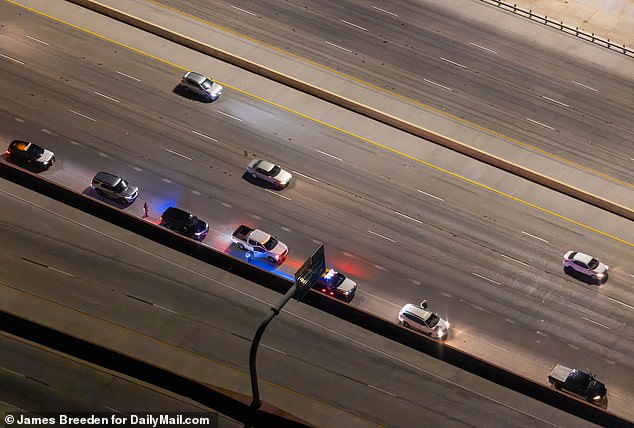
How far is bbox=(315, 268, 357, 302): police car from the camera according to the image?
6731 cm

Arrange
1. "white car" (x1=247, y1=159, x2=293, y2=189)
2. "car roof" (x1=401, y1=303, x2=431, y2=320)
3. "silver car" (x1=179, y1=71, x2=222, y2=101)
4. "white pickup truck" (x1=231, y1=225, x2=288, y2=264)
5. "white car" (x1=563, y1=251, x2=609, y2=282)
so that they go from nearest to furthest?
"car roof" (x1=401, y1=303, x2=431, y2=320) < "white pickup truck" (x1=231, y1=225, x2=288, y2=264) < "white car" (x1=563, y1=251, x2=609, y2=282) < "white car" (x1=247, y1=159, x2=293, y2=189) < "silver car" (x1=179, y1=71, x2=222, y2=101)

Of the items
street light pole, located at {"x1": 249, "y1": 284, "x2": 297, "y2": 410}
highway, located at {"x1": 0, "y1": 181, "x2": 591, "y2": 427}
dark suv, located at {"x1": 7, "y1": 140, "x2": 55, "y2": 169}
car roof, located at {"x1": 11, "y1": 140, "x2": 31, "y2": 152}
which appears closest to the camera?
street light pole, located at {"x1": 249, "y1": 284, "x2": 297, "y2": 410}

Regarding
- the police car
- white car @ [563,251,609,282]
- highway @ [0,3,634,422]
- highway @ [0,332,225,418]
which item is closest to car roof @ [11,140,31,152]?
highway @ [0,3,634,422]

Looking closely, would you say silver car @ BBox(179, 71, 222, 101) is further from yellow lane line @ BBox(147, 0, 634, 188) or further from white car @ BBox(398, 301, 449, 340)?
white car @ BBox(398, 301, 449, 340)

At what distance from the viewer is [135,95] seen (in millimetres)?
79375

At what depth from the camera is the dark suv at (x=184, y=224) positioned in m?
69.6

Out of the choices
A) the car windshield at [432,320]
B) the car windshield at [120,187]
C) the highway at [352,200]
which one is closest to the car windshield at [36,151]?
the highway at [352,200]

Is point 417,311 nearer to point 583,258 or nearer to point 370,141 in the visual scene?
point 583,258

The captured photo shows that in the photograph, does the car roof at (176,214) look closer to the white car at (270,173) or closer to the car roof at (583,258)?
the white car at (270,173)

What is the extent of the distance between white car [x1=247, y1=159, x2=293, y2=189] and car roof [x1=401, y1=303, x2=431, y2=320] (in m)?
13.2

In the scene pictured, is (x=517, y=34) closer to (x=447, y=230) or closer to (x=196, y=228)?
(x=447, y=230)

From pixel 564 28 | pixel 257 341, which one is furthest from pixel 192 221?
pixel 564 28

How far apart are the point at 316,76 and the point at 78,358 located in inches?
1259

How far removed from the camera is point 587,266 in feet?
229
